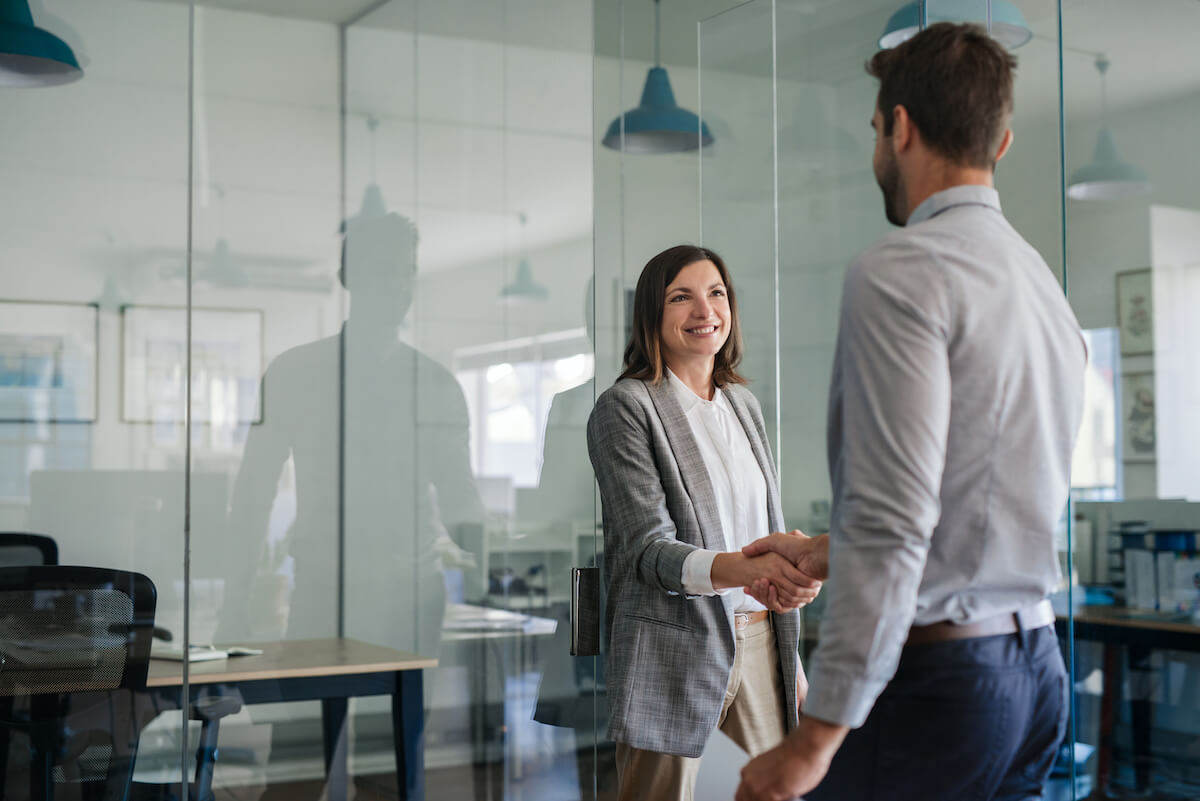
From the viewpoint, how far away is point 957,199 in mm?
A: 1364

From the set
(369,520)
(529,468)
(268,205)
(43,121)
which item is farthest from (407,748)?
(43,121)

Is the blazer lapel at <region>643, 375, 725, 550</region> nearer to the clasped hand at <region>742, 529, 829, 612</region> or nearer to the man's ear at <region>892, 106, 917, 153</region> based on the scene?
the clasped hand at <region>742, 529, 829, 612</region>

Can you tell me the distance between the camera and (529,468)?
3.26 metres

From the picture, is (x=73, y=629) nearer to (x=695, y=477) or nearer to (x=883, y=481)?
(x=695, y=477)

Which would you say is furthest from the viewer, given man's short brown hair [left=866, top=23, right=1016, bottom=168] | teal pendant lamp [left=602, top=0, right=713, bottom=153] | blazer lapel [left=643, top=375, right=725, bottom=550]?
teal pendant lamp [left=602, top=0, right=713, bottom=153]

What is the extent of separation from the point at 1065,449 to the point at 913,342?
27cm

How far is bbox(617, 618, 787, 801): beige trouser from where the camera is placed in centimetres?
214

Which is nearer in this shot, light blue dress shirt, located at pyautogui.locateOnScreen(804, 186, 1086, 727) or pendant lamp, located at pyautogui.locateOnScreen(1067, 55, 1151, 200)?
light blue dress shirt, located at pyautogui.locateOnScreen(804, 186, 1086, 727)

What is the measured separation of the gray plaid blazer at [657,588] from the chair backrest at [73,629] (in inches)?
49.9

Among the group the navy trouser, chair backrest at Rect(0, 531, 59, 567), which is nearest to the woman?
the navy trouser

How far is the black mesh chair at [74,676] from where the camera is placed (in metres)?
2.61

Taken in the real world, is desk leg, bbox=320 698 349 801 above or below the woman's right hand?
below

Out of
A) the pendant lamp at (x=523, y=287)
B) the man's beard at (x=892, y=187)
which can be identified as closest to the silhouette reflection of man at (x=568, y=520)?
the pendant lamp at (x=523, y=287)

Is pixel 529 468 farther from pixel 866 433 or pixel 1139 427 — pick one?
pixel 866 433
